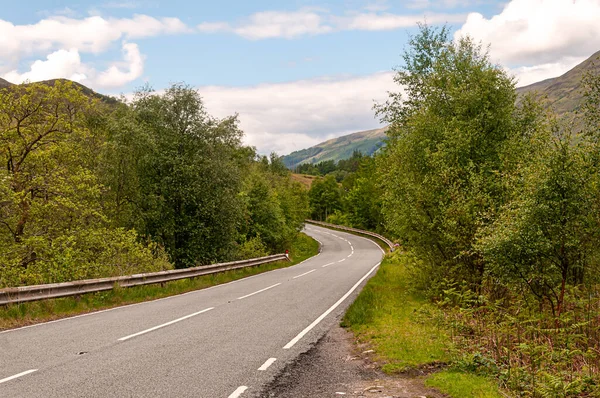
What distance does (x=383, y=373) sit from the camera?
7.10m

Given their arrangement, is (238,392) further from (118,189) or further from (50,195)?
(118,189)

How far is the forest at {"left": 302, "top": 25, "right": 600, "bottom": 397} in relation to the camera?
9.19 meters

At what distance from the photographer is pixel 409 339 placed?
29.9 ft

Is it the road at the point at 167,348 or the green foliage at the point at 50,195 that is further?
the green foliage at the point at 50,195

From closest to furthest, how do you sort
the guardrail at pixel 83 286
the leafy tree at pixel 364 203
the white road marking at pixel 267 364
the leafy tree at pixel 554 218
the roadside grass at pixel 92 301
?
Answer: the white road marking at pixel 267 364 → the leafy tree at pixel 554 218 → the roadside grass at pixel 92 301 → the guardrail at pixel 83 286 → the leafy tree at pixel 364 203

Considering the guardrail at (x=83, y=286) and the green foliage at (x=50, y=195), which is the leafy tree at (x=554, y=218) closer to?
the guardrail at (x=83, y=286)

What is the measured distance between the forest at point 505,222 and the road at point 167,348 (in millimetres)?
3326

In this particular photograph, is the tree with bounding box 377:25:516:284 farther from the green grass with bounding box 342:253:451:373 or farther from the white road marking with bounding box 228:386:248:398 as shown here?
the white road marking with bounding box 228:386:248:398

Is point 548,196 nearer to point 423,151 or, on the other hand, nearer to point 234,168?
point 423,151

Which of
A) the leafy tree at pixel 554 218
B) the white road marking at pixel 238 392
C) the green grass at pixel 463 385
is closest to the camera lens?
the white road marking at pixel 238 392

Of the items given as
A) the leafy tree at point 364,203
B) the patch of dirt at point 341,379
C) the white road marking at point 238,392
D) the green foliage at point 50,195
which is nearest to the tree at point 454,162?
the patch of dirt at point 341,379

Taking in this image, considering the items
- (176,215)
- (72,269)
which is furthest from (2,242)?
(176,215)

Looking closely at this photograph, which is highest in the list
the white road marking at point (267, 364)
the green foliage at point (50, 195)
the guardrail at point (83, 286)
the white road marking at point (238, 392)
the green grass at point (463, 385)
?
the green foliage at point (50, 195)

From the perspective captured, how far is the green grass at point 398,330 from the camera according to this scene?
7.84 m
